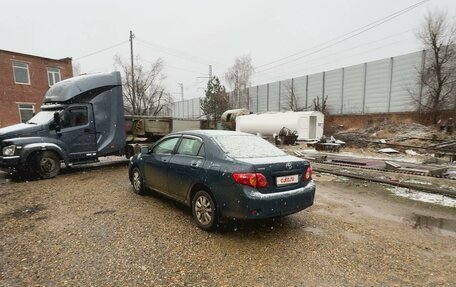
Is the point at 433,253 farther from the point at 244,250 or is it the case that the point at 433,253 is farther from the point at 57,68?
the point at 57,68

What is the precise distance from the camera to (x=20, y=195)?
6.56 metres

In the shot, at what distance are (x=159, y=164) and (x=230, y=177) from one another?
2.13m

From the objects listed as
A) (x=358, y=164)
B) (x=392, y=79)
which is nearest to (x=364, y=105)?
(x=392, y=79)

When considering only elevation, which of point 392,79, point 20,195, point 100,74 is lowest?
point 20,195

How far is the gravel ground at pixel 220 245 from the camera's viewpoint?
3.06 metres

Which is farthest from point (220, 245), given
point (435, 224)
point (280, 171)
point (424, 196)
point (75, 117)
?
point (75, 117)

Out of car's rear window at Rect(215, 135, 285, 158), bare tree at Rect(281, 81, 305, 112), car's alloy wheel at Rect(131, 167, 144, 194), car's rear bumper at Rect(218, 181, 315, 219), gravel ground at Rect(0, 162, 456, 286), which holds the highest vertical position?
bare tree at Rect(281, 81, 305, 112)

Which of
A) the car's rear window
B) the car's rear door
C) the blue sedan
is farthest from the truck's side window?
the car's rear window

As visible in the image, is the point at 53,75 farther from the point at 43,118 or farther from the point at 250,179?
the point at 250,179

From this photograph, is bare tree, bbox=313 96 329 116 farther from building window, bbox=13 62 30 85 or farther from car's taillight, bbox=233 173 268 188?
building window, bbox=13 62 30 85

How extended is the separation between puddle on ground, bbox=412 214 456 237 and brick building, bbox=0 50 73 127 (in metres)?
27.2

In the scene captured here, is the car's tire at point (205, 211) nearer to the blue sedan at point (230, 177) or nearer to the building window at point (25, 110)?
the blue sedan at point (230, 177)

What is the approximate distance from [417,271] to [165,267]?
3.02 meters

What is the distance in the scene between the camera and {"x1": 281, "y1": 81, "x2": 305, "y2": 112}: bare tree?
33250mm
